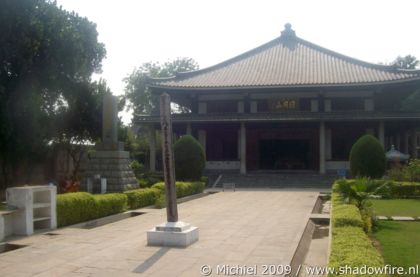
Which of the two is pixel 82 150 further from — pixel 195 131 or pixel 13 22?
pixel 13 22

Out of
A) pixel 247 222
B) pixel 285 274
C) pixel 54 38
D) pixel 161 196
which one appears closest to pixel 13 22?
pixel 54 38

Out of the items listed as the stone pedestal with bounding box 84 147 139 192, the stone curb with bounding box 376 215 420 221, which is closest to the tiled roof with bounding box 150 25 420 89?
the stone pedestal with bounding box 84 147 139 192

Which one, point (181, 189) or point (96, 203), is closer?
point (96, 203)

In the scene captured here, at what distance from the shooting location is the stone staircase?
24544 mm

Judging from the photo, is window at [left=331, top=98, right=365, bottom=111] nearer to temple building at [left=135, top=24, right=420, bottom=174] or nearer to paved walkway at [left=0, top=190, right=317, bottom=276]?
temple building at [left=135, top=24, right=420, bottom=174]

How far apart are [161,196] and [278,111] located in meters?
14.2

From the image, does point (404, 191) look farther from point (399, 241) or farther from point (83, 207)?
point (83, 207)

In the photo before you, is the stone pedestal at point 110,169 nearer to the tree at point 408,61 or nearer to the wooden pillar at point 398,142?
the wooden pillar at point 398,142

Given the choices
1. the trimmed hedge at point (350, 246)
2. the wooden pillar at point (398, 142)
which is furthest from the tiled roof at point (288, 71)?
the trimmed hedge at point (350, 246)

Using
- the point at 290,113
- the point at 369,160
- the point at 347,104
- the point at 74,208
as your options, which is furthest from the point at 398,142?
the point at 74,208

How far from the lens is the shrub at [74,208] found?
10.6 meters

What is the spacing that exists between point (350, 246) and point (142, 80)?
152ft

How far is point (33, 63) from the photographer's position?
61.4 ft

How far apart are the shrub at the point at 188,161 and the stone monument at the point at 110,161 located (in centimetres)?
602
